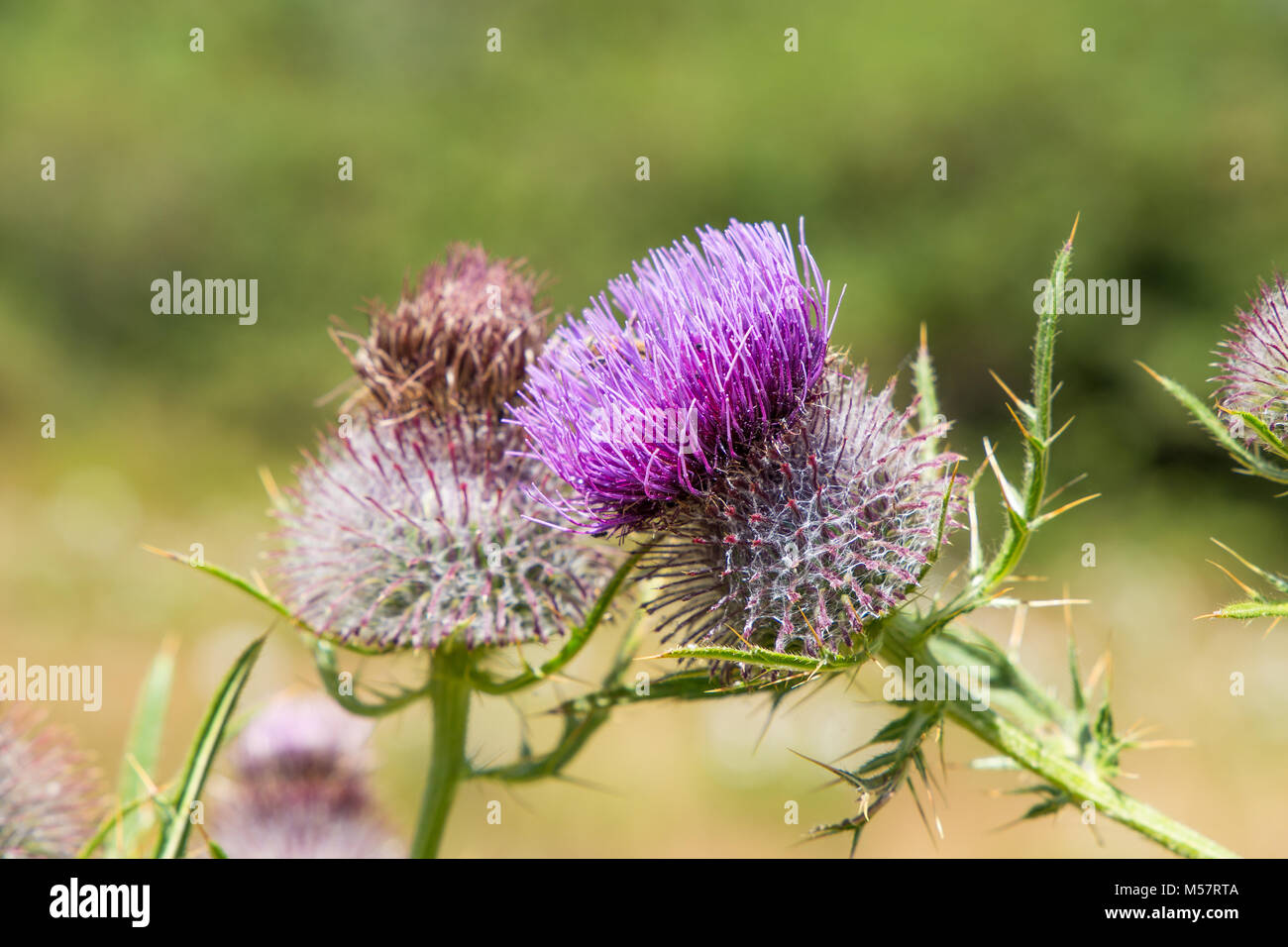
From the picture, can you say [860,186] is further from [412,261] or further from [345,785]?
[345,785]

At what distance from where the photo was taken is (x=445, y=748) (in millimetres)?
3000

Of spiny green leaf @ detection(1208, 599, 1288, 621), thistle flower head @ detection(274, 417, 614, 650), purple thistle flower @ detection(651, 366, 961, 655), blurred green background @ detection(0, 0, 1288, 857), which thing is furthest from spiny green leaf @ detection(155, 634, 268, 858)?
blurred green background @ detection(0, 0, 1288, 857)

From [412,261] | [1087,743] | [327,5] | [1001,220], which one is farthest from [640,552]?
[327,5]

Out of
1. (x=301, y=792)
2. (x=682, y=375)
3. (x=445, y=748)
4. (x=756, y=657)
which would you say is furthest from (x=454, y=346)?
(x=301, y=792)

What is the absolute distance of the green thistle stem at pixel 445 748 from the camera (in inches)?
116

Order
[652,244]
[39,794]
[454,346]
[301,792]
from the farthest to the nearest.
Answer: [652,244] < [301,792] < [39,794] < [454,346]

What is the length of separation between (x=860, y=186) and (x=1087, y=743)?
678 inches

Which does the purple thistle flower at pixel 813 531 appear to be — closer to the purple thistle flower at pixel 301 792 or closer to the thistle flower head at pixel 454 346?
the thistle flower head at pixel 454 346

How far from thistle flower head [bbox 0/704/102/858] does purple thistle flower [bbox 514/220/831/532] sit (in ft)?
Result: 6.75

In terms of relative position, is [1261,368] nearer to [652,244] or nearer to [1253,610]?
[1253,610]

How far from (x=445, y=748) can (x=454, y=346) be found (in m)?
1.23

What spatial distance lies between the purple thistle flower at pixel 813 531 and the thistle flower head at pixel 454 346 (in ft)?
2.73

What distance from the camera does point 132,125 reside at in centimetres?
2102

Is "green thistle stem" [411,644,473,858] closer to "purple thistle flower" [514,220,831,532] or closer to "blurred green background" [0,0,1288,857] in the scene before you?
"purple thistle flower" [514,220,831,532]
